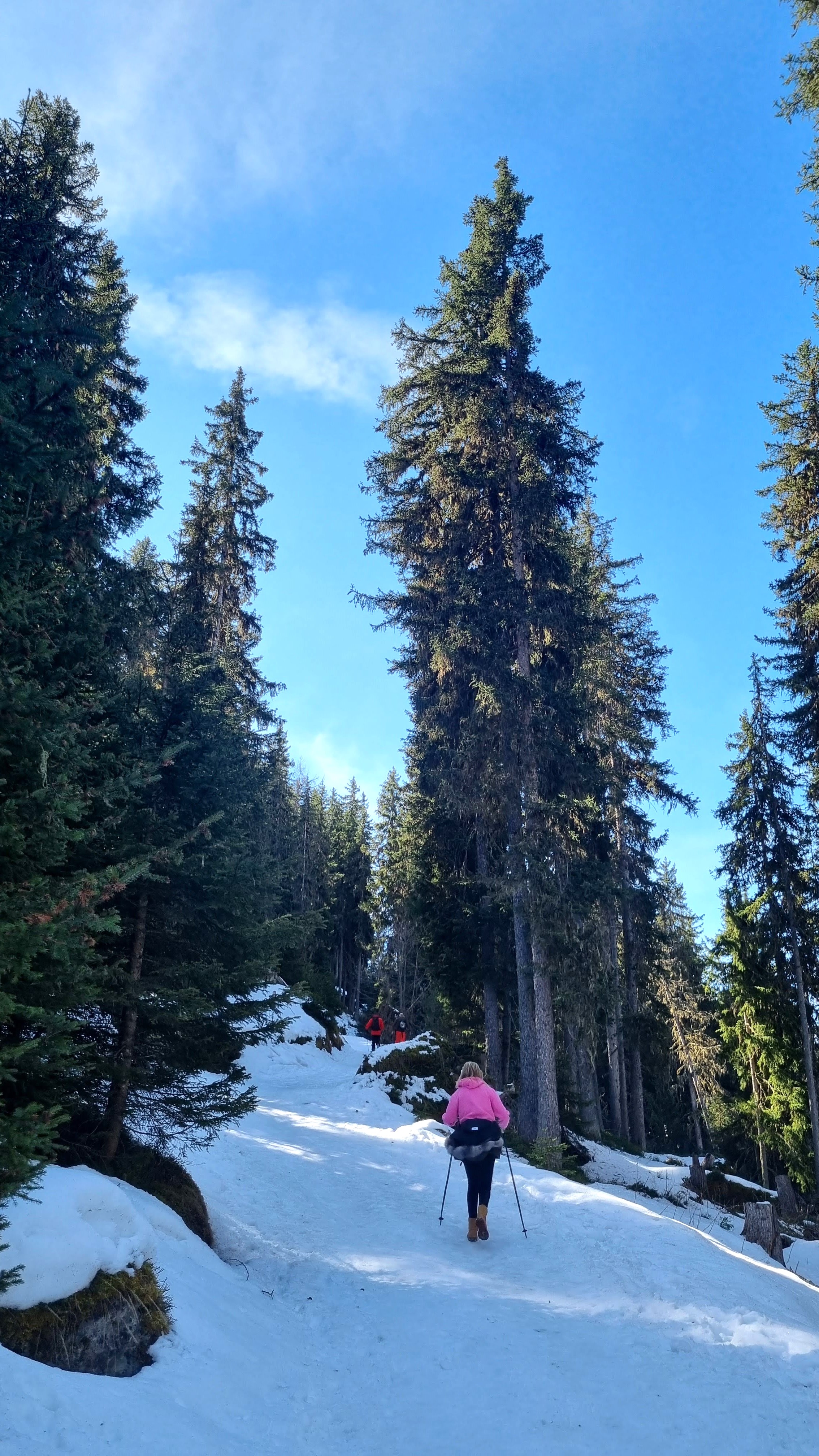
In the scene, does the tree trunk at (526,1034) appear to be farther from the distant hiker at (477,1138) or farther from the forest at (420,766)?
the distant hiker at (477,1138)

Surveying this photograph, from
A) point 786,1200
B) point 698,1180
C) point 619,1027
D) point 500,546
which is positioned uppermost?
point 500,546

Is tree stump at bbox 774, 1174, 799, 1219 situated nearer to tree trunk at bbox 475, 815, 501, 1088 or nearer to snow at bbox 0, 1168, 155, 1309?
tree trunk at bbox 475, 815, 501, 1088

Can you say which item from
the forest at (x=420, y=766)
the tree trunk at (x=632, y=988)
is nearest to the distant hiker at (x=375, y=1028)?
the forest at (x=420, y=766)

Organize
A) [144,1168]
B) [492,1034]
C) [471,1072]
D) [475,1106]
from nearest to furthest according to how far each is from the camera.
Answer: [144,1168] < [475,1106] < [471,1072] < [492,1034]

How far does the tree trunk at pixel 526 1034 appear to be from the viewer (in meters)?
15.8

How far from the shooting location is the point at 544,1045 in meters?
15.2

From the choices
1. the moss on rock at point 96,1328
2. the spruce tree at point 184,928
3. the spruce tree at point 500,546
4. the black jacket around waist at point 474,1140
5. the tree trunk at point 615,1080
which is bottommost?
the tree trunk at point 615,1080

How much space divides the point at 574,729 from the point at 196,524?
17440 mm

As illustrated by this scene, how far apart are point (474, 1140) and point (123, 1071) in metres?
3.76

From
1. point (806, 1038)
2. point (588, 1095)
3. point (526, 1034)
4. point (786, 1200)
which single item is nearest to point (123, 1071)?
point (526, 1034)

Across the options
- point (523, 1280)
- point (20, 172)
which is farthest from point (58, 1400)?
point (20, 172)

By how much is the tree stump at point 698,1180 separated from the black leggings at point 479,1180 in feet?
47.2

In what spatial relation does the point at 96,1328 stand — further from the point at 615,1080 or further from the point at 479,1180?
the point at 615,1080

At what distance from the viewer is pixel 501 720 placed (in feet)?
57.0
